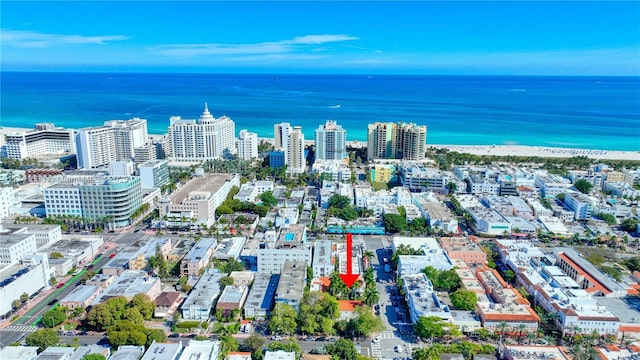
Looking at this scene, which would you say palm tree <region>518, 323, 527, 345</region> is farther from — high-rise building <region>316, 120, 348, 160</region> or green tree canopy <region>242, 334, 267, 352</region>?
high-rise building <region>316, 120, 348, 160</region>

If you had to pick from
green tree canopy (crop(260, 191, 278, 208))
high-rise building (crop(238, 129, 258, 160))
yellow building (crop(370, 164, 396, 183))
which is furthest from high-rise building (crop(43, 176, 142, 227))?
yellow building (crop(370, 164, 396, 183))

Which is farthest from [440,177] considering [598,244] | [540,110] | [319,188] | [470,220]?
[540,110]

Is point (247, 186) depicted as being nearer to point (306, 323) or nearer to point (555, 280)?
point (306, 323)

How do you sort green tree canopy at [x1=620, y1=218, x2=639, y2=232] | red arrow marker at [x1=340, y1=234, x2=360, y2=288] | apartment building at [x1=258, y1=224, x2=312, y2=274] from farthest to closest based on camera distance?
green tree canopy at [x1=620, y1=218, x2=639, y2=232], apartment building at [x1=258, y1=224, x2=312, y2=274], red arrow marker at [x1=340, y1=234, x2=360, y2=288]

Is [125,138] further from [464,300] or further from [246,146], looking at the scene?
[464,300]

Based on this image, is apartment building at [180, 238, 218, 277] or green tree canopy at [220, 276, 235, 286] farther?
apartment building at [180, 238, 218, 277]

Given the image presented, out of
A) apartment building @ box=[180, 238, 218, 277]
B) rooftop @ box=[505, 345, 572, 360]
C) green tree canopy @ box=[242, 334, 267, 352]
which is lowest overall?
rooftop @ box=[505, 345, 572, 360]

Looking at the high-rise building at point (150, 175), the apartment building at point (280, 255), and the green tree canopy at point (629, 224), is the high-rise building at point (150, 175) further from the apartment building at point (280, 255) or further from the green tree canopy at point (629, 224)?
the green tree canopy at point (629, 224)

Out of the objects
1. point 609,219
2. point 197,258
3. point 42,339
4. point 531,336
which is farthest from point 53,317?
point 609,219

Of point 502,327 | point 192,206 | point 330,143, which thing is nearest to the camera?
point 502,327
